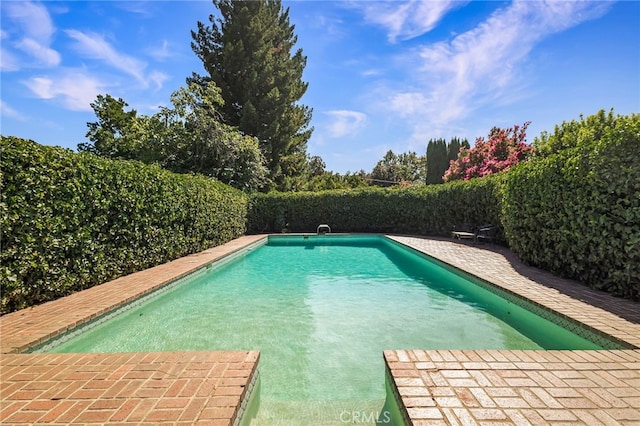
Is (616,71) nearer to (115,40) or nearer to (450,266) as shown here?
(450,266)

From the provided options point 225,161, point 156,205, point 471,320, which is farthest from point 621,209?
point 225,161

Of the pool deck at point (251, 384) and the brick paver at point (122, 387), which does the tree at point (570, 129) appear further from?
the brick paver at point (122, 387)

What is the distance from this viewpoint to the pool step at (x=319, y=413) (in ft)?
8.09

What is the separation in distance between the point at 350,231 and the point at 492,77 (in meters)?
10.3

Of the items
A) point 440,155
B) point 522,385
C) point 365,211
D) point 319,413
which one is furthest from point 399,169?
point 319,413

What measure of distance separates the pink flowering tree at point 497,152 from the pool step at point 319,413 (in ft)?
55.5

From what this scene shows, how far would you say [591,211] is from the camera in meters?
4.99

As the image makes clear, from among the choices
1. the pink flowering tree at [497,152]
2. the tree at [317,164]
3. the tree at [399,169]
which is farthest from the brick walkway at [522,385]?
the tree at [317,164]

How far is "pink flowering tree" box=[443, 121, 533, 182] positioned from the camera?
1727 centimetres

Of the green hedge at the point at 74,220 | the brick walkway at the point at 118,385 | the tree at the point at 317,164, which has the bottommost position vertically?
the brick walkway at the point at 118,385

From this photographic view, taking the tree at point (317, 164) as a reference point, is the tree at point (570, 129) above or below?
below

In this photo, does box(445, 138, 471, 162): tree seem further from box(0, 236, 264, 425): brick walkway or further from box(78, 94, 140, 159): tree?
box(0, 236, 264, 425): brick walkway

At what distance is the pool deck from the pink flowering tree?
52.0 ft

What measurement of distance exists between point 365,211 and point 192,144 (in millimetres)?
10052
